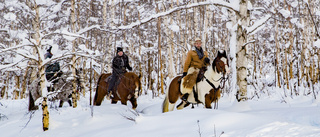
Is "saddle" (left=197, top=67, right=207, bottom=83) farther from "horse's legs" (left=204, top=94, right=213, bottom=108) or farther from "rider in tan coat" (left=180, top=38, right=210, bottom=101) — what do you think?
"horse's legs" (left=204, top=94, right=213, bottom=108)

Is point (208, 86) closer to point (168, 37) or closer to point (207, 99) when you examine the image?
point (207, 99)

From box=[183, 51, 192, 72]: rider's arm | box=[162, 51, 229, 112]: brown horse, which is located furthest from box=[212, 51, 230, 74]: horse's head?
box=[183, 51, 192, 72]: rider's arm

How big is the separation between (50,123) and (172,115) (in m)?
2.93

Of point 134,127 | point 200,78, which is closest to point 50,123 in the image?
point 134,127

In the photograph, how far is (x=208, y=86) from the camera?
5707mm

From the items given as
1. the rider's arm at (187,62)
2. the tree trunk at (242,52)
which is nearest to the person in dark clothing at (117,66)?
A: the rider's arm at (187,62)

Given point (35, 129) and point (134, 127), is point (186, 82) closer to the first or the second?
point (134, 127)

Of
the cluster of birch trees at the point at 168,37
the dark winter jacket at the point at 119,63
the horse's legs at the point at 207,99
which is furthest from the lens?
the dark winter jacket at the point at 119,63

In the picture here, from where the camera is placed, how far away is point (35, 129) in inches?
211

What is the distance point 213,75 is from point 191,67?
783 millimetres

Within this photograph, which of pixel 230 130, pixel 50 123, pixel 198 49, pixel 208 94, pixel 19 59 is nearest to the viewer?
pixel 230 130

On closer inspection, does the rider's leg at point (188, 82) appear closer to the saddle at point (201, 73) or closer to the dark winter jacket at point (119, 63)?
the saddle at point (201, 73)

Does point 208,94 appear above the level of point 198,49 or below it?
below

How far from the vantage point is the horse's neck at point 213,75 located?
551 cm
